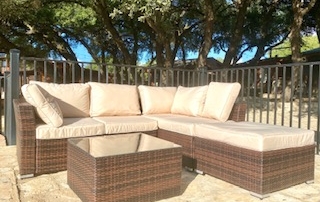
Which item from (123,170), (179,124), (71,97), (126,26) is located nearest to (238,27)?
(126,26)

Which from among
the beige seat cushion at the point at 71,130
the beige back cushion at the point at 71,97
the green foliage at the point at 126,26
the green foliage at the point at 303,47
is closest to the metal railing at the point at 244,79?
the beige back cushion at the point at 71,97

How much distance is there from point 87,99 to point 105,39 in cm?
966

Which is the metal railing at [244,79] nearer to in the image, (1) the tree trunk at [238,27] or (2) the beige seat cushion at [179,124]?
(2) the beige seat cushion at [179,124]

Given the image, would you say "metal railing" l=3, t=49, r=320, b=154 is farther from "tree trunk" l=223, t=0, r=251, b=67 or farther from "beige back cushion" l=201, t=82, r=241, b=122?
"tree trunk" l=223, t=0, r=251, b=67

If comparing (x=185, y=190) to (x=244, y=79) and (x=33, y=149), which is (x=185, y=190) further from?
(x=244, y=79)

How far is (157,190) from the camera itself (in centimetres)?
206

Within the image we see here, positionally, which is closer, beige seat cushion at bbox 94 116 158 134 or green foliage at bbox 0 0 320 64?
beige seat cushion at bbox 94 116 158 134

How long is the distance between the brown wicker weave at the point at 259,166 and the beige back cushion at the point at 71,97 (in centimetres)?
157

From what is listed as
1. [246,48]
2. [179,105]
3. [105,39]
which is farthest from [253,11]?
[179,105]

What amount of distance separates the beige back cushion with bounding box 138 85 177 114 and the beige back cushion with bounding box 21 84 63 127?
140 cm

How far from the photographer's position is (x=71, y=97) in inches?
131

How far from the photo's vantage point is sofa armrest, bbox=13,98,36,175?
8.20ft

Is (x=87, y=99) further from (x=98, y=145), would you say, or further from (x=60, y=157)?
(x=98, y=145)

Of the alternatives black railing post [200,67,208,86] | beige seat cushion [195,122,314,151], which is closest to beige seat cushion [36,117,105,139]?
beige seat cushion [195,122,314,151]
